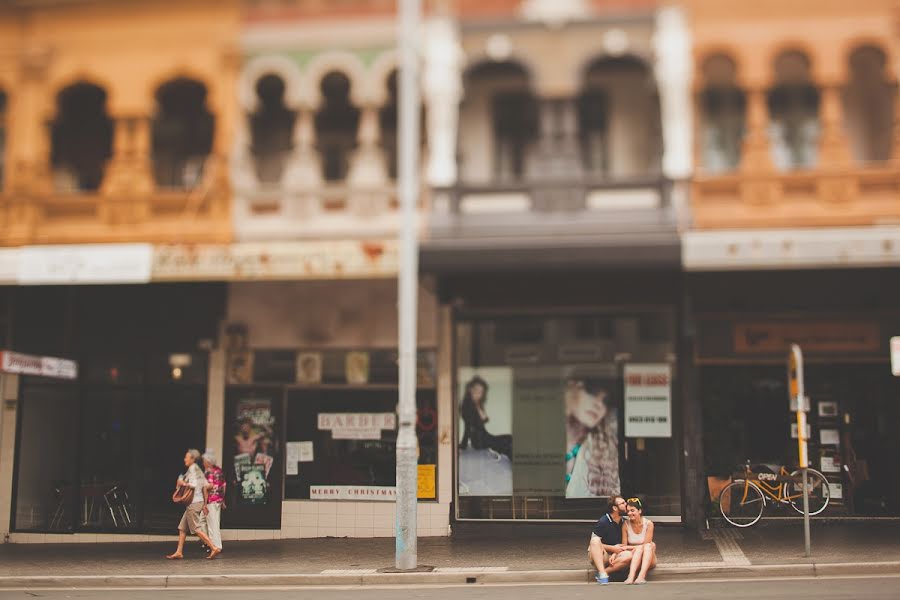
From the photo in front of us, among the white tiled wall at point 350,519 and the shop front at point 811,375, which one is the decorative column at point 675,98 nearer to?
the shop front at point 811,375

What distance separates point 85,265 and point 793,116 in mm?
11589

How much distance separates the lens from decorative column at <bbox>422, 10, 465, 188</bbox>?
1545 cm

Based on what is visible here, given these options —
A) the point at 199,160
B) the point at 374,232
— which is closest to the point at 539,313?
the point at 374,232

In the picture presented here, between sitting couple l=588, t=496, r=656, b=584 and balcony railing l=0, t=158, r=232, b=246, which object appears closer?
sitting couple l=588, t=496, r=656, b=584

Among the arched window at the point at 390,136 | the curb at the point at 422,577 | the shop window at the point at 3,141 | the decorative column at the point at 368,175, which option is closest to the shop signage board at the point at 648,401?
the curb at the point at 422,577

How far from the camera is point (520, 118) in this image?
16297mm

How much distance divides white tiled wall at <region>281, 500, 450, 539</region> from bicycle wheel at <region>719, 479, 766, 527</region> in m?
4.48

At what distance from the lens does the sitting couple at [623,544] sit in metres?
11.5

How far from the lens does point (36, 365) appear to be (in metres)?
14.6

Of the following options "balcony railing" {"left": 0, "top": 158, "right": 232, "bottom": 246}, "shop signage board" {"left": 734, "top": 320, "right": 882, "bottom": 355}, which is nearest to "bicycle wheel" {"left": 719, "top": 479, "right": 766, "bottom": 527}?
"shop signage board" {"left": 734, "top": 320, "right": 882, "bottom": 355}

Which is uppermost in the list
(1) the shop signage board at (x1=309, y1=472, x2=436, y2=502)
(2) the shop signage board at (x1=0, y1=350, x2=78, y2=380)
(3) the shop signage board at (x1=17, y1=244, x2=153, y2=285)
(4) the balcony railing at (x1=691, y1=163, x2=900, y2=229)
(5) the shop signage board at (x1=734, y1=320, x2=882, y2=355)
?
(4) the balcony railing at (x1=691, y1=163, x2=900, y2=229)

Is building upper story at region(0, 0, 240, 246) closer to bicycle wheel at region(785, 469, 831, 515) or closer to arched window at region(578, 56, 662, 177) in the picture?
arched window at region(578, 56, 662, 177)

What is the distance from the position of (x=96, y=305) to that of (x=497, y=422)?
7.31m

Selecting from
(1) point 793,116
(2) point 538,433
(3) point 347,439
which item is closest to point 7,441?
(3) point 347,439
